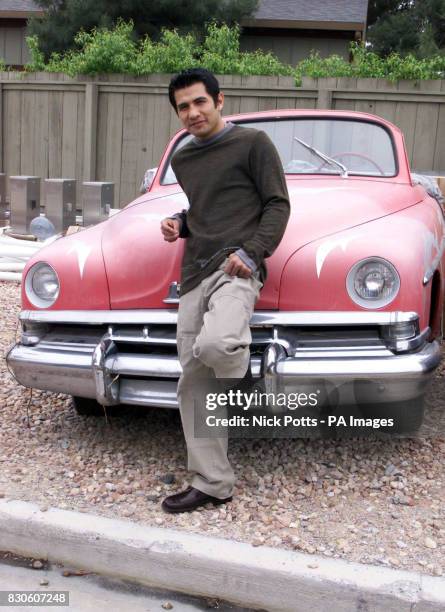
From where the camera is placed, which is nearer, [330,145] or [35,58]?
[330,145]

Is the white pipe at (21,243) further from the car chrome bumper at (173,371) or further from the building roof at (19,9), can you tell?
the building roof at (19,9)

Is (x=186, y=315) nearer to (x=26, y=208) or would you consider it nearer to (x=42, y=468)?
(x=42, y=468)

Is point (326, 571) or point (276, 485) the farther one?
point (276, 485)

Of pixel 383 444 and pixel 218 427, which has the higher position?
pixel 218 427

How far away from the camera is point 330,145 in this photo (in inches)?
175

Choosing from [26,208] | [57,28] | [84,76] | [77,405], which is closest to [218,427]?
[77,405]

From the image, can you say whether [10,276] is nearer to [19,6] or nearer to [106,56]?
[106,56]

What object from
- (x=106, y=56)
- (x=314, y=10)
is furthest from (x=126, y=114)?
(x=314, y=10)

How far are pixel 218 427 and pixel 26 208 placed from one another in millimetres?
6292

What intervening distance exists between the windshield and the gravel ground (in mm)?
1508

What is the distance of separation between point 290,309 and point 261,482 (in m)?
0.77

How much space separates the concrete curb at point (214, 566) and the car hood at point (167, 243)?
963 mm

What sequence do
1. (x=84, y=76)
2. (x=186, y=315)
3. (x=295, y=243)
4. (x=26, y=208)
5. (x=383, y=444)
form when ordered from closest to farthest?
(x=186, y=315)
(x=295, y=243)
(x=383, y=444)
(x=26, y=208)
(x=84, y=76)

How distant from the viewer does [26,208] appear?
8328mm
